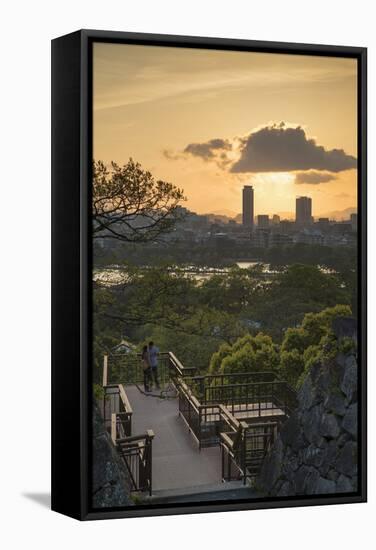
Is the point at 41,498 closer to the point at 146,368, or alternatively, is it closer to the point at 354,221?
the point at 146,368

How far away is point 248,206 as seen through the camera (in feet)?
33.2

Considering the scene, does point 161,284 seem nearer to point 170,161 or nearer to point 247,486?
point 170,161

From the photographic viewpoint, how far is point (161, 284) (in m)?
9.84

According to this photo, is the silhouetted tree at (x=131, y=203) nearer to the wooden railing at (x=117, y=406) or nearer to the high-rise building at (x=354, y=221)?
the wooden railing at (x=117, y=406)

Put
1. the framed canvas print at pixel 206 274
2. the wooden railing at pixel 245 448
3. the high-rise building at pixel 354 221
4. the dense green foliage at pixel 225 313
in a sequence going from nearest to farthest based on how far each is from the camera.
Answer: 1. the framed canvas print at pixel 206 274
2. the dense green foliage at pixel 225 313
3. the wooden railing at pixel 245 448
4. the high-rise building at pixel 354 221

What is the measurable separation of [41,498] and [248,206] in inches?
120

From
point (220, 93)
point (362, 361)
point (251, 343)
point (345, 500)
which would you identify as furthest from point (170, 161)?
point (345, 500)

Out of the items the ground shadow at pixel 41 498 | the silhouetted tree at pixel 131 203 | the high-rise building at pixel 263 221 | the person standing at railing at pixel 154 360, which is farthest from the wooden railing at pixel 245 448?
the silhouetted tree at pixel 131 203

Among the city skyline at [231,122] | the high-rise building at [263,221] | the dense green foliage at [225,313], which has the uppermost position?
the city skyline at [231,122]

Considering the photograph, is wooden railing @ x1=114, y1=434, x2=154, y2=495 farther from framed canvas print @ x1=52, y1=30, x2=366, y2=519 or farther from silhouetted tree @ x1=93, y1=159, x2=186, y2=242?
silhouetted tree @ x1=93, y1=159, x2=186, y2=242

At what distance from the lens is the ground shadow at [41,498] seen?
33.3 ft

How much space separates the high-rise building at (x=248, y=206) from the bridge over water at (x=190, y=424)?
127cm

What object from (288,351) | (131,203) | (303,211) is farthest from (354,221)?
(131,203)

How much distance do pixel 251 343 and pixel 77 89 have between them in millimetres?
2525
